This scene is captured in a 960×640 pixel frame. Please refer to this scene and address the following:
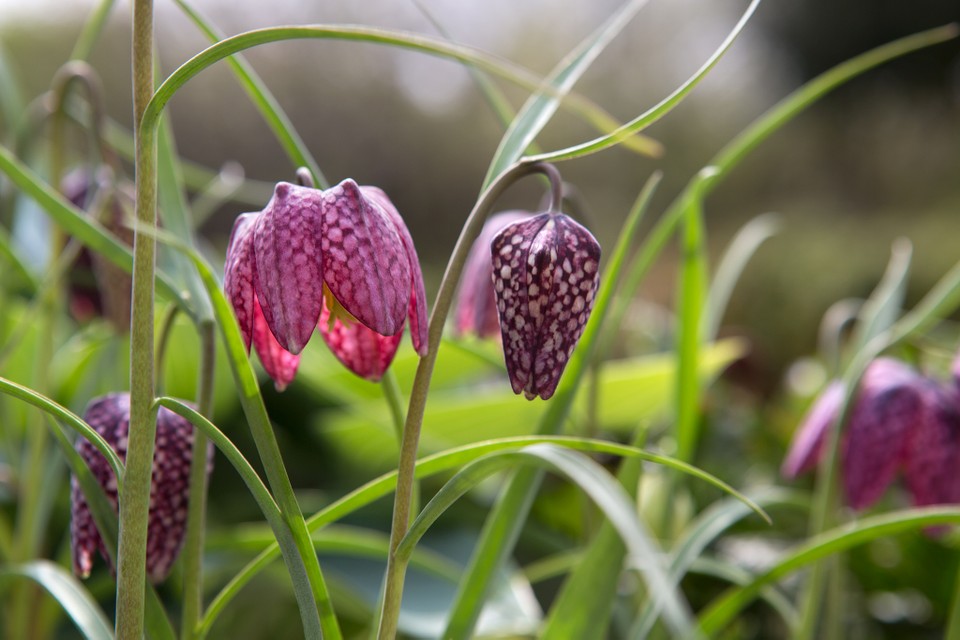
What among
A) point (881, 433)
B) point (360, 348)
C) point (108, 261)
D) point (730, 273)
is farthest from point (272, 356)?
point (730, 273)

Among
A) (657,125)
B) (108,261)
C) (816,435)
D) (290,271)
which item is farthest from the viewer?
(657,125)

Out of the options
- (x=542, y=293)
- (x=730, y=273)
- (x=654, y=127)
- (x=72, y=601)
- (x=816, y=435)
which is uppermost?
(x=654, y=127)

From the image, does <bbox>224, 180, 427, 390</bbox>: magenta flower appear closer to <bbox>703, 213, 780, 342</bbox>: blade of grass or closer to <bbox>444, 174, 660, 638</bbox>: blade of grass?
<bbox>444, 174, 660, 638</bbox>: blade of grass

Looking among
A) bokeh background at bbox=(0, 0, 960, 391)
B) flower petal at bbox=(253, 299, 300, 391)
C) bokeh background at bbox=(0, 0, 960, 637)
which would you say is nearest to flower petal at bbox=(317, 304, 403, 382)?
flower petal at bbox=(253, 299, 300, 391)

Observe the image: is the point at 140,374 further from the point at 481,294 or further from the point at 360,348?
the point at 481,294

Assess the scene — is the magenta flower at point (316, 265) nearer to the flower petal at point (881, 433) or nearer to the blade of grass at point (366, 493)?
the blade of grass at point (366, 493)
